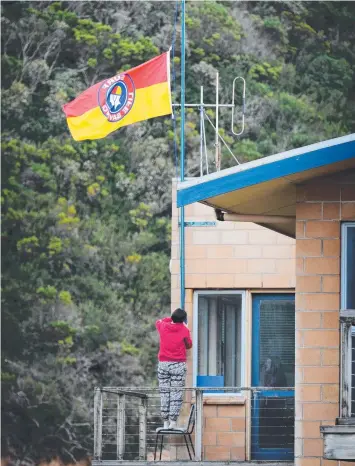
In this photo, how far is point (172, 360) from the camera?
16.8 meters

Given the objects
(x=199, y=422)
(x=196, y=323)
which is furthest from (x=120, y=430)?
(x=196, y=323)

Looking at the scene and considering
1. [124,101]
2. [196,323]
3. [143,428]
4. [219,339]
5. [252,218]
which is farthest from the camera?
[124,101]

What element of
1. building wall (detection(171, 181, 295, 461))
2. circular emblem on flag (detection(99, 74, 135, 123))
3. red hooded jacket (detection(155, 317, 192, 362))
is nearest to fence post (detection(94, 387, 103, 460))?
red hooded jacket (detection(155, 317, 192, 362))

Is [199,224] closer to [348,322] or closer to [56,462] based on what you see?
[348,322]

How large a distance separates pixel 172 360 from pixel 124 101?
4803 mm

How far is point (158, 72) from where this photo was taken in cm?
2014

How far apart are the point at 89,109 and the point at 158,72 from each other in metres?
1.16

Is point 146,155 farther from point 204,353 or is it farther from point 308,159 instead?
point 308,159

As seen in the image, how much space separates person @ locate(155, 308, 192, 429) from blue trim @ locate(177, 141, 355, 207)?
2.92 meters

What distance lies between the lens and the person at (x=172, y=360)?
1672 centimetres

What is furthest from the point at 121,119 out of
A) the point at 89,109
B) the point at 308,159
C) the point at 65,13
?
the point at 65,13

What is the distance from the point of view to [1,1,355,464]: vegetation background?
147 ft

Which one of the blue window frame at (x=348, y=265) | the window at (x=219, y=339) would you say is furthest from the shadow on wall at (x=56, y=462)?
the blue window frame at (x=348, y=265)

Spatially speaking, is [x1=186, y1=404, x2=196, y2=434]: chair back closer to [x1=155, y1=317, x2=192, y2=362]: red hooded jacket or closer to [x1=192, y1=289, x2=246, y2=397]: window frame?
[x1=192, y1=289, x2=246, y2=397]: window frame
